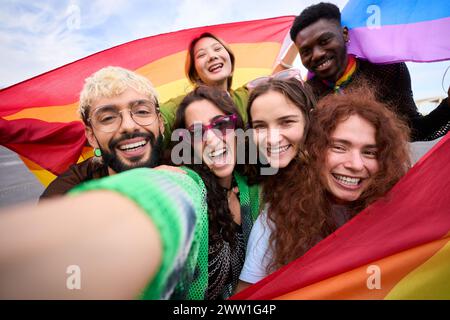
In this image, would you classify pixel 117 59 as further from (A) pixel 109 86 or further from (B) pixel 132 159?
(B) pixel 132 159

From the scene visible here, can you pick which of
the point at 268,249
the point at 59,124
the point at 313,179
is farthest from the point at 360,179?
the point at 59,124

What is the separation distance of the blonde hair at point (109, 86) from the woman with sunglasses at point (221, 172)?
0.92 feet

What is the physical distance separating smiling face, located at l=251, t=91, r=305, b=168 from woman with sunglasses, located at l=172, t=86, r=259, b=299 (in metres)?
0.16

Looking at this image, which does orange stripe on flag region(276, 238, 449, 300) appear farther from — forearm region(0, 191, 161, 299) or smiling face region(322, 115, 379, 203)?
forearm region(0, 191, 161, 299)

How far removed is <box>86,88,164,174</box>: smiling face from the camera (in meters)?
1.51

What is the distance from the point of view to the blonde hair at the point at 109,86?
5.08 ft

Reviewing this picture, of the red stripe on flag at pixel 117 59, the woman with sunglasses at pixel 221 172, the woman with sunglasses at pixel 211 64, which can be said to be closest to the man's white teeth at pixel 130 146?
the woman with sunglasses at pixel 221 172

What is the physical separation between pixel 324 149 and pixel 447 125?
4.01 ft

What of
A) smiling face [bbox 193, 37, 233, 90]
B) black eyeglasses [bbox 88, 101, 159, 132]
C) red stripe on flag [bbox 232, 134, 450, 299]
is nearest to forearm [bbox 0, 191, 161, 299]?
red stripe on flag [bbox 232, 134, 450, 299]

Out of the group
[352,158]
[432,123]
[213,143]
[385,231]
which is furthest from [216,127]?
[432,123]

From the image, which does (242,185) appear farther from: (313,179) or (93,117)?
(93,117)

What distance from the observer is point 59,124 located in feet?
8.13

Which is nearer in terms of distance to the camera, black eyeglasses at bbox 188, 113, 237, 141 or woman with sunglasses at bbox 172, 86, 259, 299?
woman with sunglasses at bbox 172, 86, 259, 299
